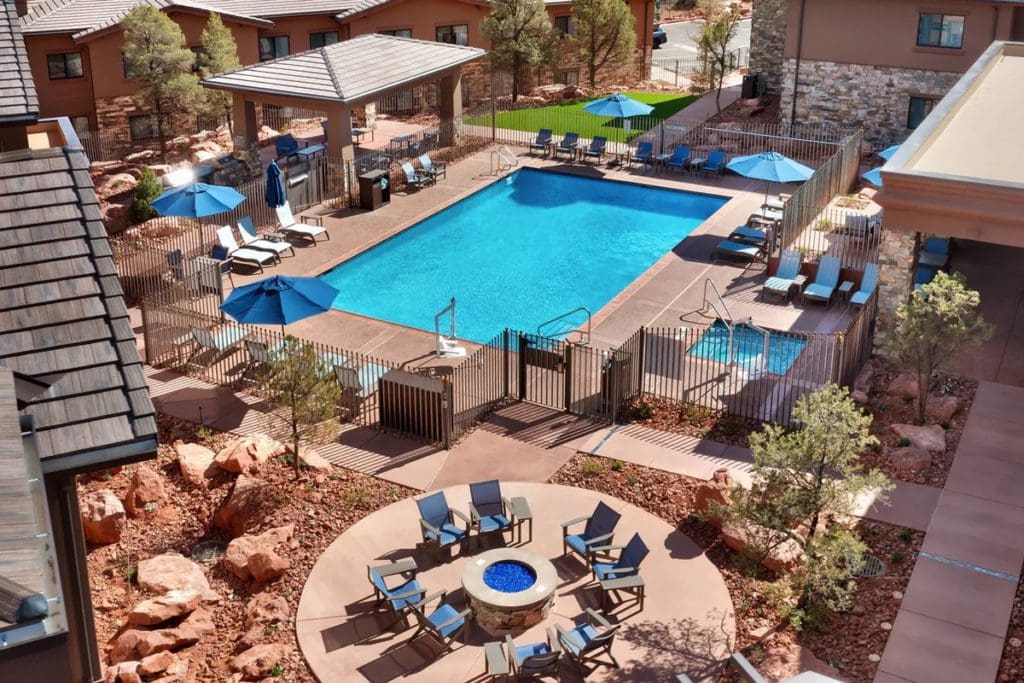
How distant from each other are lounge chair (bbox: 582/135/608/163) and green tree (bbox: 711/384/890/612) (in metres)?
23.0

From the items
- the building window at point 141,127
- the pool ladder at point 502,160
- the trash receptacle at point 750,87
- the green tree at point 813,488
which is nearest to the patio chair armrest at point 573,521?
the green tree at point 813,488

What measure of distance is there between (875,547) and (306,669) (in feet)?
27.4

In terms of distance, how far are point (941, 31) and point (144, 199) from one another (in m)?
26.0

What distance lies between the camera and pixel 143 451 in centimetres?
979

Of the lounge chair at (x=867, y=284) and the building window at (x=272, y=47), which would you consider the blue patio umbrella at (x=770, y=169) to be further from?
the building window at (x=272, y=47)

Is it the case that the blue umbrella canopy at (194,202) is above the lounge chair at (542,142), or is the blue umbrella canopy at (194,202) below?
above

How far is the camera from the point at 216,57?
3941 centimetres

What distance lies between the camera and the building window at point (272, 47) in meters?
44.2

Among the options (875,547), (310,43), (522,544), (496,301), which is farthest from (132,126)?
(875,547)

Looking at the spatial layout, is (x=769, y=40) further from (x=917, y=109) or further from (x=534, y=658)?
(x=534, y=658)

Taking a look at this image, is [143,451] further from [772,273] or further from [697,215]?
[697,215]

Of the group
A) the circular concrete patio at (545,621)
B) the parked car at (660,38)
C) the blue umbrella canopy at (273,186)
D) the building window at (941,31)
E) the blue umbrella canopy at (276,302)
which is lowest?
the circular concrete patio at (545,621)

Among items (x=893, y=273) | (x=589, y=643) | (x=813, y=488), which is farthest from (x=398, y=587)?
(x=893, y=273)

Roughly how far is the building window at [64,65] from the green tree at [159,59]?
119 inches
